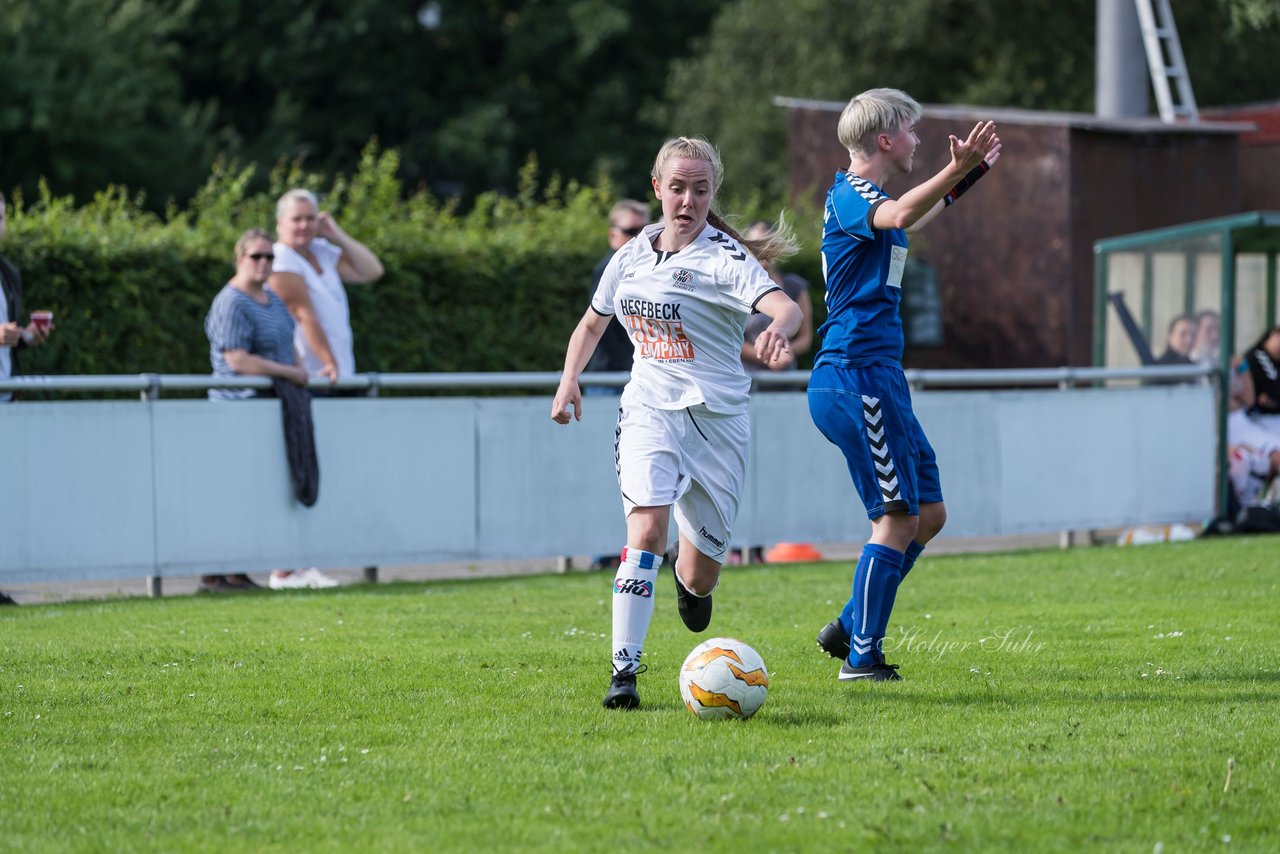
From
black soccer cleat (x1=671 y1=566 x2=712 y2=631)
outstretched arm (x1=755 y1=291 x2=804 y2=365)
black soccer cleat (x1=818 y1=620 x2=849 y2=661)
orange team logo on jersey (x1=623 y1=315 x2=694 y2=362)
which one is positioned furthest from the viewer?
black soccer cleat (x1=818 y1=620 x2=849 y2=661)

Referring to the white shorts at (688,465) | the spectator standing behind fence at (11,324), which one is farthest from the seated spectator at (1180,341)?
the white shorts at (688,465)

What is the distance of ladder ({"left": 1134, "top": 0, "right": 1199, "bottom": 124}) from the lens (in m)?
23.8

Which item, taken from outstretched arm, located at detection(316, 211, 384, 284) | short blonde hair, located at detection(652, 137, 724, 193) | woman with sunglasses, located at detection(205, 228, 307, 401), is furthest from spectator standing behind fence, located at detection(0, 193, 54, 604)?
short blonde hair, located at detection(652, 137, 724, 193)

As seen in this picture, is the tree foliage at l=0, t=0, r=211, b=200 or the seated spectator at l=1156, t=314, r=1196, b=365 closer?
the seated spectator at l=1156, t=314, r=1196, b=365

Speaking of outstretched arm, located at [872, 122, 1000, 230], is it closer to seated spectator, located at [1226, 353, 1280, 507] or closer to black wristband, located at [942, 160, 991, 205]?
black wristband, located at [942, 160, 991, 205]

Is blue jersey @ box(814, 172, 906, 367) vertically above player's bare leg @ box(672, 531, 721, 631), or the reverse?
blue jersey @ box(814, 172, 906, 367)

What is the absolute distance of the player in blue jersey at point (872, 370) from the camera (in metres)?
6.97

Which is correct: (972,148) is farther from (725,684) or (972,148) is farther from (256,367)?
(256,367)

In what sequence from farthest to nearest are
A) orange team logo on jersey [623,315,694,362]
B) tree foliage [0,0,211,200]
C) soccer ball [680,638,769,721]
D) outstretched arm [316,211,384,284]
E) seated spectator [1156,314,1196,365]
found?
tree foliage [0,0,211,200] → seated spectator [1156,314,1196,365] → outstretched arm [316,211,384,284] → orange team logo on jersey [623,315,694,362] → soccer ball [680,638,769,721]

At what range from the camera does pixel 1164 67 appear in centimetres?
2525

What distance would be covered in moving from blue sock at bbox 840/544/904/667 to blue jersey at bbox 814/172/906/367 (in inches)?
30.3

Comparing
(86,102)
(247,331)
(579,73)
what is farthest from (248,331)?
(579,73)

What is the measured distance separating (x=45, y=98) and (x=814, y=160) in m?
13.7

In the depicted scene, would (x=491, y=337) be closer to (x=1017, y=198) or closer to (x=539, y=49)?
(x=1017, y=198)
